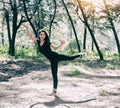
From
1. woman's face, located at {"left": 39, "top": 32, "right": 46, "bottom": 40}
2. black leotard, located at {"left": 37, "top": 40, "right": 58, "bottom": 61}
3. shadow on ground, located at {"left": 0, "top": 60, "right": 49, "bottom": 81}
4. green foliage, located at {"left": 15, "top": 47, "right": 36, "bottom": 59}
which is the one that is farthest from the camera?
green foliage, located at {"left": 15, "top": 47, "right": 36, "bottom": 59}

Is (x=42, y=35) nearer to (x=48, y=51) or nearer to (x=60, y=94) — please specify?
(x=48, y=51)

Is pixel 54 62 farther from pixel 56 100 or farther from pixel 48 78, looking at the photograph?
pixel 48 78

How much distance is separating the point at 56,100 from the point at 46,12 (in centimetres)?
3222

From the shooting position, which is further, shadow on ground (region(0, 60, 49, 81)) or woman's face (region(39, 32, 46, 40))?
shadow on ground (region(0, 60, 49, 81))

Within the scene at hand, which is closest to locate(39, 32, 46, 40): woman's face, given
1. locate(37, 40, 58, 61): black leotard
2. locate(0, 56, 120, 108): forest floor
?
locate(37, 40, 58, 61): black leotard

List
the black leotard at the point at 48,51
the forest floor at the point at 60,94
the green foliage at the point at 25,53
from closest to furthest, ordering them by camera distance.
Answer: the forest floor at the point at 60,94, the black leotard at the point at 48,51, the green foliage at the point at 25,53

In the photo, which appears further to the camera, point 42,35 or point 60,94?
point 60,94

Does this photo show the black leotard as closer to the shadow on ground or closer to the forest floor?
the forest floor

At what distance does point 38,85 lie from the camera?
13867 millimetres

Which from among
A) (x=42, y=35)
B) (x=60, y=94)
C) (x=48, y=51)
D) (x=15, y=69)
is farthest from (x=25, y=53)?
(x=42, y=35)

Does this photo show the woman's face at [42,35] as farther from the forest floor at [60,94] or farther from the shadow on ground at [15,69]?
the shadow on ground at [15,69]

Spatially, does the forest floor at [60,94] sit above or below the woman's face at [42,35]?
below

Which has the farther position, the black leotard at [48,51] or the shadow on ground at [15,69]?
the shadow on ground at [15,69]

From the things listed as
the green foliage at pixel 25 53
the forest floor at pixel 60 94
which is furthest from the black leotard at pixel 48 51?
the green foliage at pixel 25 53
